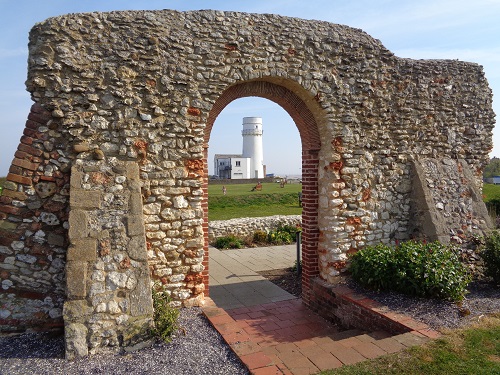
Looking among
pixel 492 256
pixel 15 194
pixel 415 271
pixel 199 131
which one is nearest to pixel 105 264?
pixel 15 194

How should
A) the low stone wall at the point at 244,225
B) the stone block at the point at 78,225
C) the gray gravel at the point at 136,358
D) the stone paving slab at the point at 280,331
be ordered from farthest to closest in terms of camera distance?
the low stone wall at the point at 244,225, the stone block at the point at 78,225, the stone paving slab at the point at 280,331, the gray gravel at the point at 136,358

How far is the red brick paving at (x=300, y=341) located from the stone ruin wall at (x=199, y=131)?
81 cm

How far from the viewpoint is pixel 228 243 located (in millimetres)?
11484

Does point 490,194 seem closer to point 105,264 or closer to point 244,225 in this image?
point 244,225

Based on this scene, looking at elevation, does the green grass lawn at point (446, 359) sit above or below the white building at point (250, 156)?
below

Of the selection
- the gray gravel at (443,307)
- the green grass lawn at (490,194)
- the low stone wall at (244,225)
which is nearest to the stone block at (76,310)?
the gray gravel at (443,307)

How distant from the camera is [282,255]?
33.6 ft

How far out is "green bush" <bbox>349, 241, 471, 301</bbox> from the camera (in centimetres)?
486

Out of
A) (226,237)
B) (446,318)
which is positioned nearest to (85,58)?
(446,318)

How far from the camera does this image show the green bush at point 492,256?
5621 mm

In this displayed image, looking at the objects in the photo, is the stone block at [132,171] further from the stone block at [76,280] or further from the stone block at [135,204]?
the stone block at [76,280]

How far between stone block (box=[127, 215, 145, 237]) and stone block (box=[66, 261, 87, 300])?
615 mm

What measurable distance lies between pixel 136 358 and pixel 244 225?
9100 millimetres

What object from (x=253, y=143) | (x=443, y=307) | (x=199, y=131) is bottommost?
(x=443, y=307)
